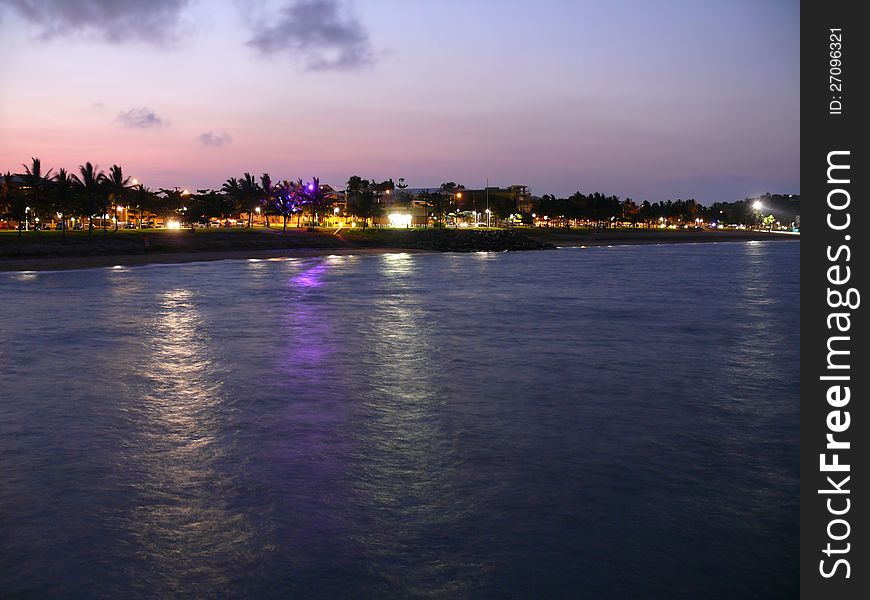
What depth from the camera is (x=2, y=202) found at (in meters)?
86.2

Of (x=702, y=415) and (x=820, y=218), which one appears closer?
(x=820, y=218)

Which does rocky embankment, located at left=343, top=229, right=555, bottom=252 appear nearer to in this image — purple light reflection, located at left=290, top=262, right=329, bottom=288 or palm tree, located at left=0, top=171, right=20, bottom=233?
purple light reflection, located at left=290, top=262, right=329, bottom=288

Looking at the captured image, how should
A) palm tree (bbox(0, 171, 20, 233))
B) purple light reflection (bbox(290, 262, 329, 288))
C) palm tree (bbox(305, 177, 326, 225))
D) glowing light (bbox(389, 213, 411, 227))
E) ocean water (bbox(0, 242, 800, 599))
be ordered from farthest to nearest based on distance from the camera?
glowing light (bbox(389, 213, 411, 227)), palm tree (bbox(305, 177, 326, 225)), palm tree (bbox(0, 171, 20, 233)), purple light reflection (bbox(290, 262, 329, 288)), ocean water (bbox(0, 242, 800, 599))

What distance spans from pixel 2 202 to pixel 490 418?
9021 centimetres

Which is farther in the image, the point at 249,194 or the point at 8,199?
the point at 249,194

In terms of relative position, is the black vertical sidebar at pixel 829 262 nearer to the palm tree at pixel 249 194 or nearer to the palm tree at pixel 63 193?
the palm tree at pixel 63 193

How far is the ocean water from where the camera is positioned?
8.23 m

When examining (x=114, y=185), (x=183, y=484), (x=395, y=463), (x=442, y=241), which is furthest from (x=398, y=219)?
(x=183, y=484)

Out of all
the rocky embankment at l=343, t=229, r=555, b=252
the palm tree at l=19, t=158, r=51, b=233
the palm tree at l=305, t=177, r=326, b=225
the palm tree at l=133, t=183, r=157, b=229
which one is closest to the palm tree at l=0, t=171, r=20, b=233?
the palm tree at l=19, t=158, r=51, b=233

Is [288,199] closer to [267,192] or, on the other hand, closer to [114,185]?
[267,192]

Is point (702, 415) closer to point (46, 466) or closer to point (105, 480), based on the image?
point (105, 480)

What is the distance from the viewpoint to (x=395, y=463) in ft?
39.6

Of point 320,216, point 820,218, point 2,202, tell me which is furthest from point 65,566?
point 320,216

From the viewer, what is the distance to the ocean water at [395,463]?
324 inches
